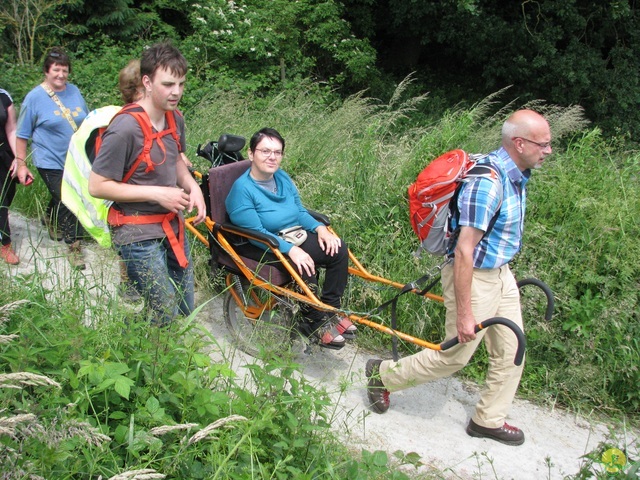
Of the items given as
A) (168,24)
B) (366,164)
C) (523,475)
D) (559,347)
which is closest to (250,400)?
(523,475)

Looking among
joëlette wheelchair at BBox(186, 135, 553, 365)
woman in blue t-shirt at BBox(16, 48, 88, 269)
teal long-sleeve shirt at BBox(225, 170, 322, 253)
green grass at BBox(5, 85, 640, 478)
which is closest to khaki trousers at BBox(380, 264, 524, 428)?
joëlette wheelchair at BBox(186, 135, 553, 365)

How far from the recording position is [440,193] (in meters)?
3.65

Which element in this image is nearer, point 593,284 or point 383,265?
point 593,284

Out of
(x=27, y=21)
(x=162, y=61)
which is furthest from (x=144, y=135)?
(x=27, y=21)

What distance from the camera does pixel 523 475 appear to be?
3.71 m

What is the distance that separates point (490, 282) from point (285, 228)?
1472 millimetres

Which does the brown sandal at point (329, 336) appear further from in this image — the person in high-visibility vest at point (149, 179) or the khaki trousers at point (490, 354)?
the person in high-visibility vest at point (149, 179)

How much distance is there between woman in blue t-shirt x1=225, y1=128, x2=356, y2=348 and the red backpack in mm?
746

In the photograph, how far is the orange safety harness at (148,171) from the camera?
3.35m

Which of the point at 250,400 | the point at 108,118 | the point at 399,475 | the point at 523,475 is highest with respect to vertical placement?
the point at 108,118

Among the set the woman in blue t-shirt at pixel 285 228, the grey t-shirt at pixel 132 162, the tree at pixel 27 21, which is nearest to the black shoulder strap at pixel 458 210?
the woman in blue t-shirt at pixel 285 228

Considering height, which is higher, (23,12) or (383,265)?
(23,12)

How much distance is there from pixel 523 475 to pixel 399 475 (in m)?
1.47

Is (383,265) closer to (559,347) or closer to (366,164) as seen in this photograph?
(366,164)
